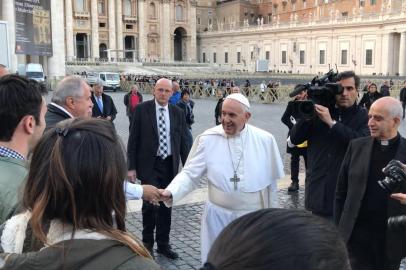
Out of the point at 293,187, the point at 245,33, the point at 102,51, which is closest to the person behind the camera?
the point at 293,187

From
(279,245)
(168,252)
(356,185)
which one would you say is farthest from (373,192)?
(279,245)

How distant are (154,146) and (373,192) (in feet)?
7.45

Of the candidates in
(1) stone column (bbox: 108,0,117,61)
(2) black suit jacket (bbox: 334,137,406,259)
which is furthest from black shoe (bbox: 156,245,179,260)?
(1) stone column (bbox: 108,0,117,61)

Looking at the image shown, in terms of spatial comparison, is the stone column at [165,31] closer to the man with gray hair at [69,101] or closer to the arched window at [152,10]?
the arched window at [152,10]

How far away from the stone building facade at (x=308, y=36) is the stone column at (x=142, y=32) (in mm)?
11335

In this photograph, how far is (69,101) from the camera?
3.49 metres

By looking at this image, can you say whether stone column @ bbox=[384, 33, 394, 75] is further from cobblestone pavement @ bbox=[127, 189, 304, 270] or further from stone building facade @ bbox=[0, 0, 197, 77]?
cobblestone pavement @ bbox=[127, 189, 304, 270]

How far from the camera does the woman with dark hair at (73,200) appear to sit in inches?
50.2

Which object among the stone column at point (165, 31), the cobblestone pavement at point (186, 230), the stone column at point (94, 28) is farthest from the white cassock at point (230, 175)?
the stone column at point (165, 31)

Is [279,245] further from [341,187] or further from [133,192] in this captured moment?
[341,187]

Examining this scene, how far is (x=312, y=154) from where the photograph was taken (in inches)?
145

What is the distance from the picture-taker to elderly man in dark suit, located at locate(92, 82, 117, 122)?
8.05 metres

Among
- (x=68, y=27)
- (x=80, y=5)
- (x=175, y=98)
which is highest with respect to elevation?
(x=80, y=5)

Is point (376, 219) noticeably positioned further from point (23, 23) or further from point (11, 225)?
point (23, 23)
